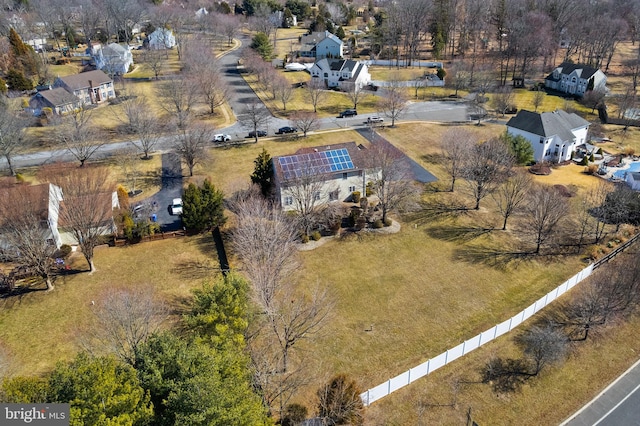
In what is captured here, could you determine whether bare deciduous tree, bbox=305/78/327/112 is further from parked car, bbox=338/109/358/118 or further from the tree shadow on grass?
the tree shadow on grass

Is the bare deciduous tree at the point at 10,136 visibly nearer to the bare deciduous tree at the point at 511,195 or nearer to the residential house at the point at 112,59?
the residential house at the point at 112,59

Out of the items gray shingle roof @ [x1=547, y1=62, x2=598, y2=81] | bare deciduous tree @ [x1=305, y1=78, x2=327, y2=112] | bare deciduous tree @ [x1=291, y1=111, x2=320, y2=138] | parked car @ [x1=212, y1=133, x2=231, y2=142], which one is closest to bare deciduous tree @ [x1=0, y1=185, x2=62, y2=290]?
parked car @ [x1=212, y1=133, x2=231, y2=142]

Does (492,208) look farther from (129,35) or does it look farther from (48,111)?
(129,35)

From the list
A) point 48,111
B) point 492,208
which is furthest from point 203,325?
point 48,111

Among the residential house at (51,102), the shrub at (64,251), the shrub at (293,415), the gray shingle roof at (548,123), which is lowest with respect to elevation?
the shrub at (293,415)


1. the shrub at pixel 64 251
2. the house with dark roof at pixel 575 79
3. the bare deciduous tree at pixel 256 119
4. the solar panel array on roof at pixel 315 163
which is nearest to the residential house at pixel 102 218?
the shrub at pixel 64 251
